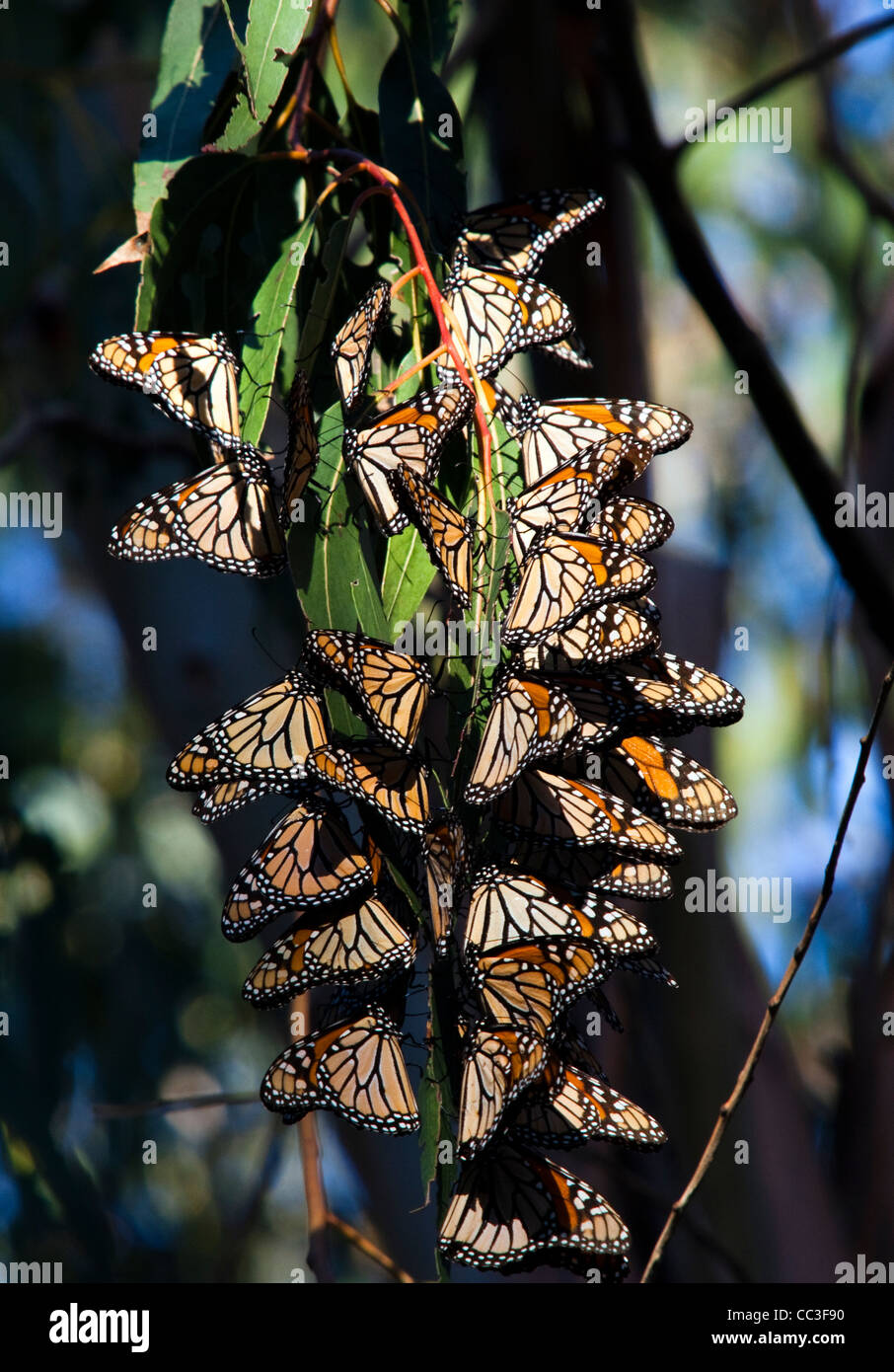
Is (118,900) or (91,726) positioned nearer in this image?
(118,900)

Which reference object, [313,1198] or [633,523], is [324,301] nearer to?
[633,523]

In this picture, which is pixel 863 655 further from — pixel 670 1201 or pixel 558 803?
pixel 558 803

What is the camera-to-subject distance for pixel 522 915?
710 mm

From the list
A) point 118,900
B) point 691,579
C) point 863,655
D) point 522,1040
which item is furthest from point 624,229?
point 118,900

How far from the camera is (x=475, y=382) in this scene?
82 centimetres

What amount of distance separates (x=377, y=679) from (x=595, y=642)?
5.7 inches

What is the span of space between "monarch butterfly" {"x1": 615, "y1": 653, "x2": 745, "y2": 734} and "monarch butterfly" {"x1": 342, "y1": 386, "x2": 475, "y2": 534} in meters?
0.20

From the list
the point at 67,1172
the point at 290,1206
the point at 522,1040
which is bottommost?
the point at 290,1206

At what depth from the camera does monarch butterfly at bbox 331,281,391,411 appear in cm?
91

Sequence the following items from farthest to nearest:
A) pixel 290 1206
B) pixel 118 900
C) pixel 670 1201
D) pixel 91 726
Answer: pixel 290 1206 → pixel 91 726 → pixel 118 900 → pixel 670 1201

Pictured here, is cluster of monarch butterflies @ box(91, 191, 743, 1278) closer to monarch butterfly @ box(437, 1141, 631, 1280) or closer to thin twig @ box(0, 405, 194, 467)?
monarch butterfly @ box(437, 1141, 631, 1280)

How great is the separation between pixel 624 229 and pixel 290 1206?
458 centimetres

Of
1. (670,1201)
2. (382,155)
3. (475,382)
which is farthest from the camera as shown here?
(670,1201)

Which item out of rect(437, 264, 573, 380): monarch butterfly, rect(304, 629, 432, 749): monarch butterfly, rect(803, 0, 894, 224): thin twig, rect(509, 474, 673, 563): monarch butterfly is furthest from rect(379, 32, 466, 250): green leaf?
rect(803, 0, 894, 224): thin twig
